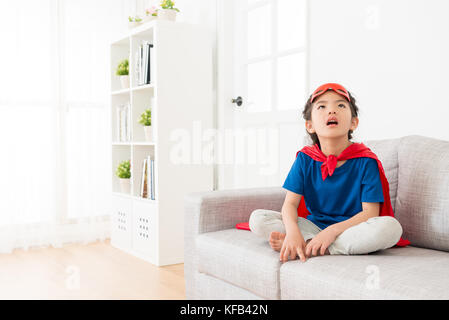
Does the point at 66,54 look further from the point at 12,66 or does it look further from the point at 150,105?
the point at 150,105

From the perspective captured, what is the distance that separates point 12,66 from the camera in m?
3.23

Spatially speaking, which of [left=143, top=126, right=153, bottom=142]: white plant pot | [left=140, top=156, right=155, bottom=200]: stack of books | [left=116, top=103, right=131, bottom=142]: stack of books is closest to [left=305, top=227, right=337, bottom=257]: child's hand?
[left=140, top=156, right=155, bottom=200]: stack of books

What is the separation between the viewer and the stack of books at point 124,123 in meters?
3.22

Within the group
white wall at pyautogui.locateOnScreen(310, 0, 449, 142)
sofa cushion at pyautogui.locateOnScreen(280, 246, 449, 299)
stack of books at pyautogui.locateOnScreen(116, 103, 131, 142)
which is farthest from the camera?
stack of books at pyautogui.locateOnScreen(116, 103, 131, 142)

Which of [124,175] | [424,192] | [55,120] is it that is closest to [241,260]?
[424,192]

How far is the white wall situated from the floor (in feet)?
4.16

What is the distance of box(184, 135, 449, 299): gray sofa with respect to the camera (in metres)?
1.17

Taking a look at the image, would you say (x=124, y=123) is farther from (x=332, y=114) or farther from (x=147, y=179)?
(x=332, y=114)

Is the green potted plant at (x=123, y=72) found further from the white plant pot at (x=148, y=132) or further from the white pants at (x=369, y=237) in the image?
the white pants at (x=369, y=237)

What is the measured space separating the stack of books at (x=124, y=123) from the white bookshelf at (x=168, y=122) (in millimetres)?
93

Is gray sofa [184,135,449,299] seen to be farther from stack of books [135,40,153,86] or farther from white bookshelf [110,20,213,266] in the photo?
stack of books [135,40,153,86]

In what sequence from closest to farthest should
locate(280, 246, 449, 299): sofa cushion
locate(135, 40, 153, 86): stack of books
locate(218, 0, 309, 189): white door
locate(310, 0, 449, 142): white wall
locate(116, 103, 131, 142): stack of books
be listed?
locate(280, 246, 449, 299): sofa cushion < locate(310, 0, 449, 142): white wall < locate(218, 0, 309, 189): white door < locate(135, 40, 153, 86): stack of books < locate(116, 103, 131, 142): stack of books
